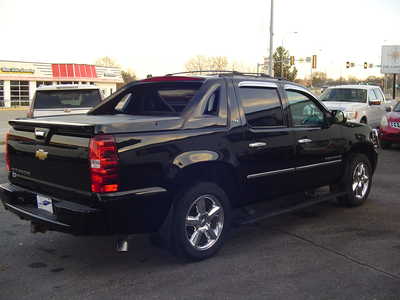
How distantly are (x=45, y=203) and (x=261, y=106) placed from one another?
2.50m

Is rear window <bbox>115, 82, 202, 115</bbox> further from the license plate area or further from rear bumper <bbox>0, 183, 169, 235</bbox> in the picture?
the license plate area

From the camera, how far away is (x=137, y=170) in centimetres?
418

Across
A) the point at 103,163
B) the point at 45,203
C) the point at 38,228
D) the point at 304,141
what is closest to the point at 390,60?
the point at 304,141

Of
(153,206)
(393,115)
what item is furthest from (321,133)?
(393,115)

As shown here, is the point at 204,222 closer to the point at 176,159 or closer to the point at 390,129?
the point at 176,159

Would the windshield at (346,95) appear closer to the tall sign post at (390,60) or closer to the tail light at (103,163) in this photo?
the tail light at (103,163)

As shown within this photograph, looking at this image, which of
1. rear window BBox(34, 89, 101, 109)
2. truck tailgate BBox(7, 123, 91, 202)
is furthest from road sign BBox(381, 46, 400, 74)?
truck tailgate BBox(7, 123, 91, 202)

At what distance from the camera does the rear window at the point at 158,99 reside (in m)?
5.39

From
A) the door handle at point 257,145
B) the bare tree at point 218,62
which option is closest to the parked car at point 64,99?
the door handle at point 257,145

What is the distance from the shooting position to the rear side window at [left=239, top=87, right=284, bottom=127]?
5.30 meters

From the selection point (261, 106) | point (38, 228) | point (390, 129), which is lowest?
point (38, 228)

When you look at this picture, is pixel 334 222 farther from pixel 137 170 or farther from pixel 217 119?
pixel 137 170

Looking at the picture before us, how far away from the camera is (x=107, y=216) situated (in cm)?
408

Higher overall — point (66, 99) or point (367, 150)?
point (66, 99)
